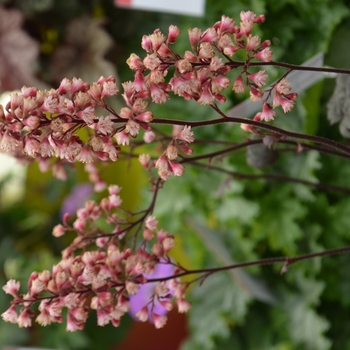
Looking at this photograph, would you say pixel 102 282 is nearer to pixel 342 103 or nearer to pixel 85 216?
pixel 85 216

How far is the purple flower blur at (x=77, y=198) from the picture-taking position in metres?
1.12

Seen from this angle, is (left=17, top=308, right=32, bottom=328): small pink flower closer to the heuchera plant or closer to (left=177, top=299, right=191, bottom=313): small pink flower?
the heuchera plant

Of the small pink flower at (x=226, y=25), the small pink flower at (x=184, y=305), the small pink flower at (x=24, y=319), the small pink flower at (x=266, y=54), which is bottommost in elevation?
the small pink flower at (x=24, y=319)

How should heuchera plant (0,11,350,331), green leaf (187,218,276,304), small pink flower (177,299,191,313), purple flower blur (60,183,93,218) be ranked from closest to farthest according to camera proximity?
heuchera plant (0,11,350,331)
small pink flower (177,299,191,313)
green leaf (187,218,276,304)
purple flower blur (60,183,93,218)

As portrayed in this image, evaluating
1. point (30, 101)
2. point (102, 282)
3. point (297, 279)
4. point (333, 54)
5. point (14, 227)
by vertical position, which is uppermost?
point (333, 54)

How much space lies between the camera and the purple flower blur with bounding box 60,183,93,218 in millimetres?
1118

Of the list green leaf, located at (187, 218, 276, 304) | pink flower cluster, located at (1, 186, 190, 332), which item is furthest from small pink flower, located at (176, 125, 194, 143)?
green leaf, located at (187, 218, 276, 304)

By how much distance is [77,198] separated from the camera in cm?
113

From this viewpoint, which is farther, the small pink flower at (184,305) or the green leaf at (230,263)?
the green leaf at (230,263)

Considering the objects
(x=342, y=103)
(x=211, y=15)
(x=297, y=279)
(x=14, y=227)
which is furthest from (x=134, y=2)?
(x=14, y=227)

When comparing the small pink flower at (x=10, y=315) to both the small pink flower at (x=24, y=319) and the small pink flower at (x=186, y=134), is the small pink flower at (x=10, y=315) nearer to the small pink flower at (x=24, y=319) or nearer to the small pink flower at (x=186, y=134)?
the small pink flower at (x=24, y=319)

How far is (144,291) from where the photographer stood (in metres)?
0.97

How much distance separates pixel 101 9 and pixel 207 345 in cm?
71

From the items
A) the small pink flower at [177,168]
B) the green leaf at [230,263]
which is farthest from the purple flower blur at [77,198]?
the small pink flower at [177,168]
